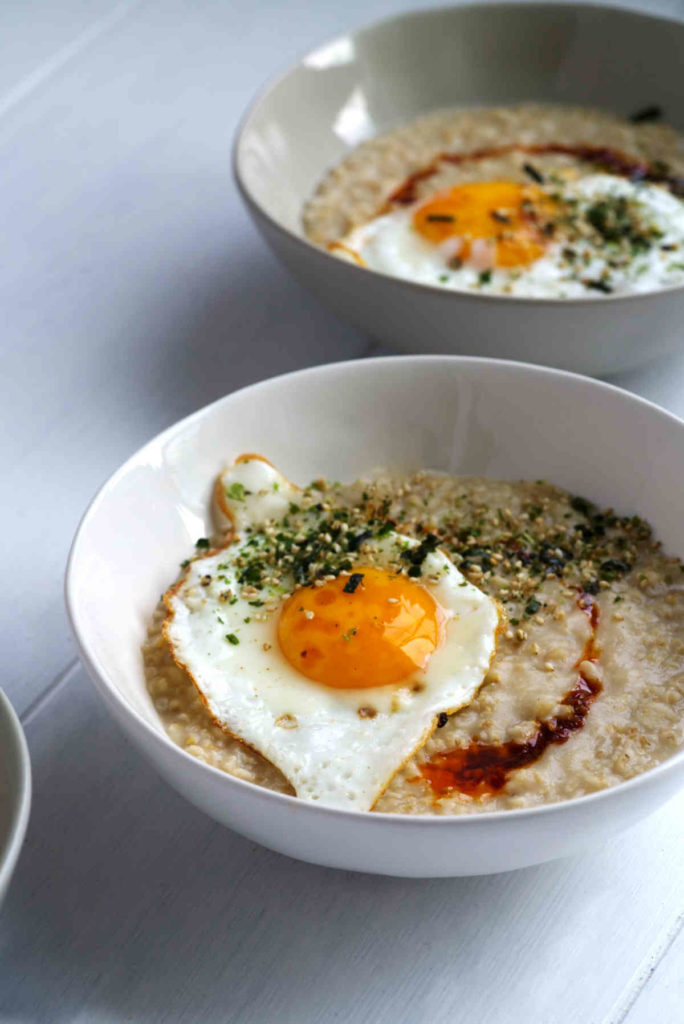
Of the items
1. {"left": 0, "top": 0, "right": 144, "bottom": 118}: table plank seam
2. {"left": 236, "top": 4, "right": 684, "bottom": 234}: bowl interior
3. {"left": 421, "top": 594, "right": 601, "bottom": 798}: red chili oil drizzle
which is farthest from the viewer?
{"left": 0, "top": 0, "right": 144, "bottom": 118}: table plank seam

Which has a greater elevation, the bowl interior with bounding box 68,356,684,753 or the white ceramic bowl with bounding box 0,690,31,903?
the white ceramic bowl with bounding box 0,690,31,903

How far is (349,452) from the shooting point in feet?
7.68

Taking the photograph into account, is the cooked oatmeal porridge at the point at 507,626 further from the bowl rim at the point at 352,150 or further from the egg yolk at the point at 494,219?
the egg yolk at the point at 494,219

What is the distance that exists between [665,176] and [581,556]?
1470 mm

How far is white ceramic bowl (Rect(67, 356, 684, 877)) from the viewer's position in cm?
192

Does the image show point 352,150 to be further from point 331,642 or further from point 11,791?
point 11,791

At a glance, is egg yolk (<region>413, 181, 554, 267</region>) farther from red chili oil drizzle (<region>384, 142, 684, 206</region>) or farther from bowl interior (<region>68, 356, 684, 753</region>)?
bowl interior (<region>68, 356, 684, 753</region>)

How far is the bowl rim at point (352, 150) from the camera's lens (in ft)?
7.70

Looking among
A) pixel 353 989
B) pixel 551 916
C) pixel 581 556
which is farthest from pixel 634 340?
pixel 353 989

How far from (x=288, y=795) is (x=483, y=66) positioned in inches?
99.5

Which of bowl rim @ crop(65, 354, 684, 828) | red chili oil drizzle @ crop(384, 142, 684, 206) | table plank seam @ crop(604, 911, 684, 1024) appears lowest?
table plank seam @ crop(604, 911, 684, 1024)

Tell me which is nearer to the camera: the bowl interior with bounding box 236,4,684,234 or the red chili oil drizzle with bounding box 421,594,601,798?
the red chili oil drizzle with bounding box 421,594,601,798

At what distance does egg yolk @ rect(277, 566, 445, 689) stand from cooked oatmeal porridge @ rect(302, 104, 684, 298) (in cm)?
102

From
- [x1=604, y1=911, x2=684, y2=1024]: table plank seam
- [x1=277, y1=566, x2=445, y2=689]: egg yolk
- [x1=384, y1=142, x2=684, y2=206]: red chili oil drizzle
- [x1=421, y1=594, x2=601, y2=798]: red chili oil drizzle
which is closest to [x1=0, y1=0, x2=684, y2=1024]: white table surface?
[x1=604, y1=911, x2=684, y2=1024]: table plank seam
